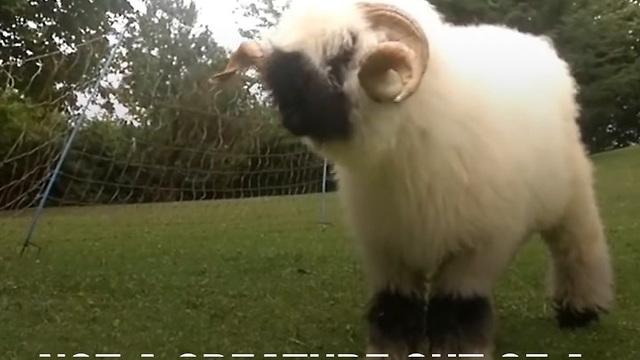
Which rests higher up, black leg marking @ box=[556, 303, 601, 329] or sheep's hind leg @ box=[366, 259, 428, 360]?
black leg marking @ box=[556, 303, 601, 329]

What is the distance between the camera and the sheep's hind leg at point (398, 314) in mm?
3834

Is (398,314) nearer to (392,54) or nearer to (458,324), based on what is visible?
(458,324)

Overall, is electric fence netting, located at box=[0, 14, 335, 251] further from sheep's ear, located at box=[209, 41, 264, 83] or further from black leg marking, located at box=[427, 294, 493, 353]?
black leg marking, located at box=[427, 294, 493, 353]

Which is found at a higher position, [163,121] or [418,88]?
[163,121]

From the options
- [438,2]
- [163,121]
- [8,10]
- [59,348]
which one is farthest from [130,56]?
[438,2]

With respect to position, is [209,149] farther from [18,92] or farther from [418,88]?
[418,88]

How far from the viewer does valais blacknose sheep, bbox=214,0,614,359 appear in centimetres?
314

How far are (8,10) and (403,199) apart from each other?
6963 millimetres

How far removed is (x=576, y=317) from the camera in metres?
4.92

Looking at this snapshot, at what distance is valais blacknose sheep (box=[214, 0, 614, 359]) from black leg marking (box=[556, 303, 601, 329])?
0.71 m

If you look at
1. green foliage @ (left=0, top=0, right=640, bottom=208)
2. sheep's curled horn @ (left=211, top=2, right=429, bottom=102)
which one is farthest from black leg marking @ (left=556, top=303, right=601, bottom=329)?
green foliage @ (left=0, top=0, right=640, bottom=208)

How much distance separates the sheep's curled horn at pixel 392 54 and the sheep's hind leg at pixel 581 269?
1.81 m

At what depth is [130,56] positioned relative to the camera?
26.3 ft

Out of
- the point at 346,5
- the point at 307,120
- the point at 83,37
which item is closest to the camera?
the point at 307,120
